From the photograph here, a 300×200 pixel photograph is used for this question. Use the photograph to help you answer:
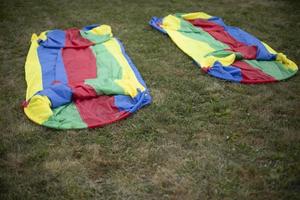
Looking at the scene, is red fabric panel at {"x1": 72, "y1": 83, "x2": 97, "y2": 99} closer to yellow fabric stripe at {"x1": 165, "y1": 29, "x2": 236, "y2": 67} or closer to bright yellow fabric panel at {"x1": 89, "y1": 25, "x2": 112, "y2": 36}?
yellow fabric stripe at {"x1": 165, "y1": 29, "x2": 236, "y2": 67}

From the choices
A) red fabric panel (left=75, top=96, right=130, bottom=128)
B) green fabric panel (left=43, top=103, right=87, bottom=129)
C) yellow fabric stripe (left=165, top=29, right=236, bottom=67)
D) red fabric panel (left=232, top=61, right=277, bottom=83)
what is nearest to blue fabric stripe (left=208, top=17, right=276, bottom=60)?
red fabric panel (left=232, top=61, right=277, bottom=83)

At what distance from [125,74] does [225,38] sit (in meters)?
1.77

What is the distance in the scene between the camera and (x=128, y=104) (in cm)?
343

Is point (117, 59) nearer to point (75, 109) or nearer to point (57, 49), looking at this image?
point (57, 49)

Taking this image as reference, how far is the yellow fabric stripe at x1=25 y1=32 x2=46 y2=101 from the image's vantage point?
3681mm

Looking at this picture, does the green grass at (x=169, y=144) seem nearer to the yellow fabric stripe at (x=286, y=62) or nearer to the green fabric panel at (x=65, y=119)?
the green fabric panel at (x=65, y=119)

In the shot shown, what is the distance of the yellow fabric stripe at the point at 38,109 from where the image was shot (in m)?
3.22

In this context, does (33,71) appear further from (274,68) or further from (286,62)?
(286,62)

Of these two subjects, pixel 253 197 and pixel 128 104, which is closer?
pixel 253 197

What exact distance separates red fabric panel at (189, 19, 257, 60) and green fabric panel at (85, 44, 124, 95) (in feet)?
5.30

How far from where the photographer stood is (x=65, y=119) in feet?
10.6

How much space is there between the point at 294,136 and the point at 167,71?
171 centimetres

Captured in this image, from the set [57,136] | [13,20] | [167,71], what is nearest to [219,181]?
[57,136]

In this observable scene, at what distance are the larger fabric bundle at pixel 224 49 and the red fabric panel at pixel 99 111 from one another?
1.35 metres
